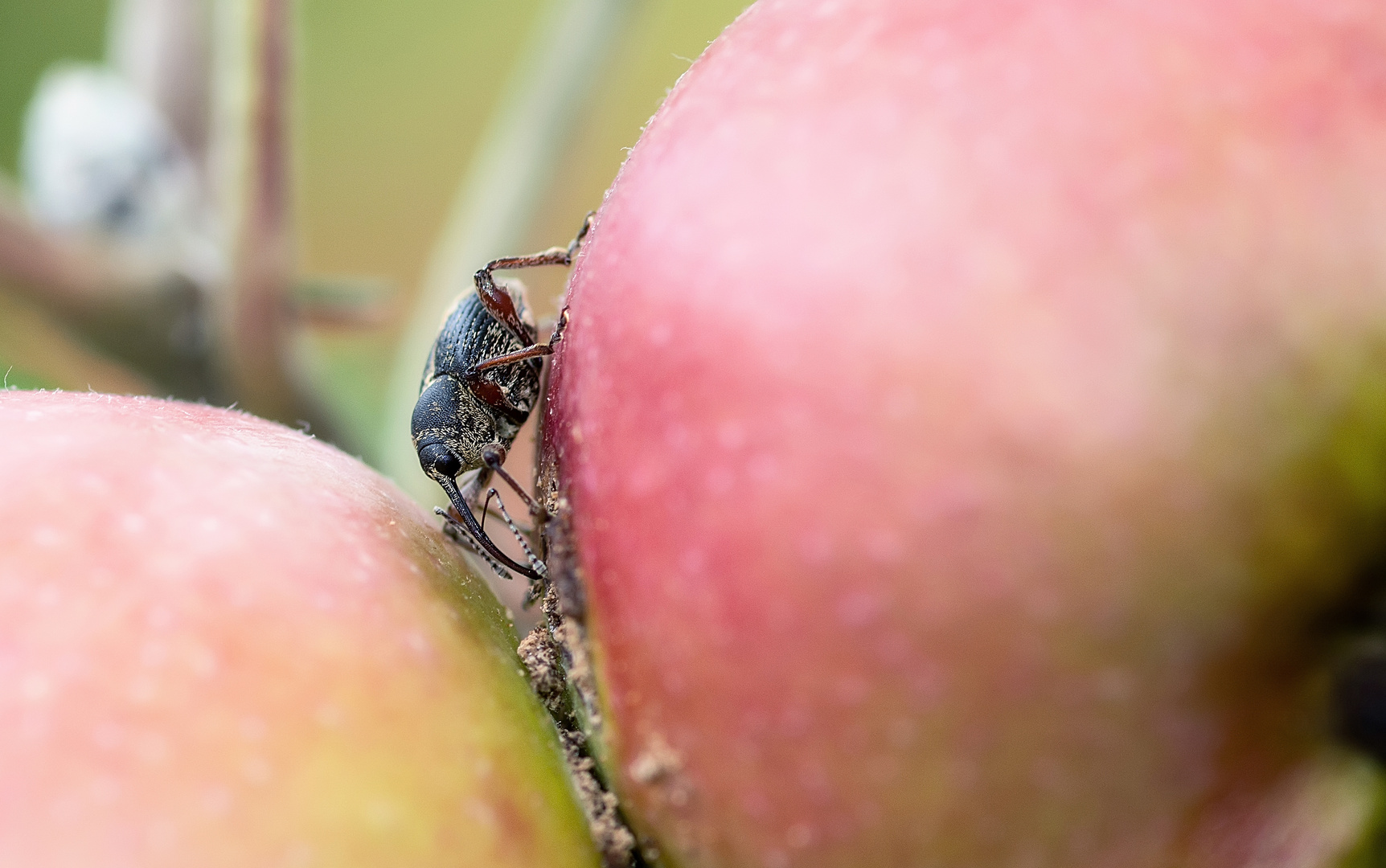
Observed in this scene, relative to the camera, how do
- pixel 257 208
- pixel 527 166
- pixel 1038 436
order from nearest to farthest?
1. pixel 1038 436
2. pixel 257 208
3. pixel 527 166

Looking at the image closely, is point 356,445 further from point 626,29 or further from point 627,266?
point 627,266

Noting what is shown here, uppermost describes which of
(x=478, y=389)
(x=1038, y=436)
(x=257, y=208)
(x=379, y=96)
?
(x=1038, y=436)

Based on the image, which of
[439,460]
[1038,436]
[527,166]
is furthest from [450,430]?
[527,166]

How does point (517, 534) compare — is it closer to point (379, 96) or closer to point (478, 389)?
point (478, 389)

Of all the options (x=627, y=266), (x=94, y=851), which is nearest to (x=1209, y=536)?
(x=627, y=266)

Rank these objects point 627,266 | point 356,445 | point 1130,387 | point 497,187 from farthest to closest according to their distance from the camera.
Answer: point 497,187
point 356,445
point 627,266
point 1130,387

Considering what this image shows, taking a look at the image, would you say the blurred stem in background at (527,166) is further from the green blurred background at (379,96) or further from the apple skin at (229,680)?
the green blurred background at (379,96)

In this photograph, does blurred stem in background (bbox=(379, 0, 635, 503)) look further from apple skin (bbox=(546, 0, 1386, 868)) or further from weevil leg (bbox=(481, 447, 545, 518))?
apple skin (bbox=(546, 0, 1386, 868))
